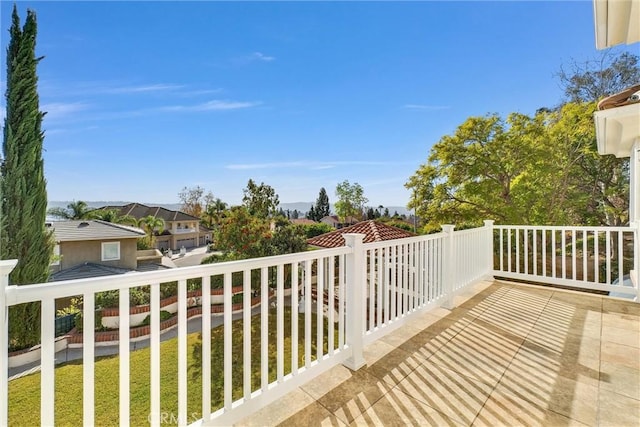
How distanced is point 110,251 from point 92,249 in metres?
0.85

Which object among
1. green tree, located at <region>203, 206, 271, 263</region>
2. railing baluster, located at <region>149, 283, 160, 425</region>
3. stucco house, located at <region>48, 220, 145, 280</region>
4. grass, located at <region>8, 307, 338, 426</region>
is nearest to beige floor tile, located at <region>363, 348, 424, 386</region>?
grass, located at <region>8, 307, 338, 426</region>

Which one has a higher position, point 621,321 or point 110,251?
point 621,321

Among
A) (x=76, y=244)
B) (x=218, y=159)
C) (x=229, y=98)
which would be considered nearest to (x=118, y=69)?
(x=229, y=98)

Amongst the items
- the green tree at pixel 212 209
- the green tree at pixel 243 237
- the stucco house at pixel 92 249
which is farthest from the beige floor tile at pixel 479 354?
the green tree at pixel 212 209

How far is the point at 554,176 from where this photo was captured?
9328 millimetres

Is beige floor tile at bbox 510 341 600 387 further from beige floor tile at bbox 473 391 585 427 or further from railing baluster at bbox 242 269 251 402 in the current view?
railing baluster at bbox 242 269 251 402

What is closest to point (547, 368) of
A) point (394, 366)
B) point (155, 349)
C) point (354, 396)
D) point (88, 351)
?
point (394, 366)

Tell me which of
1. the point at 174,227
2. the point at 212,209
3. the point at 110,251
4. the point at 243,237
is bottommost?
the point at 110,251

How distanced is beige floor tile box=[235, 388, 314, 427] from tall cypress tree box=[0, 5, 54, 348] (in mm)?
9327

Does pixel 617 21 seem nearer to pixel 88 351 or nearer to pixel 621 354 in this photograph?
pixel 621 354

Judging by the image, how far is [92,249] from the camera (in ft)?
52.7

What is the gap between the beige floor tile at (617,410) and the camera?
Result: 1.60 metres

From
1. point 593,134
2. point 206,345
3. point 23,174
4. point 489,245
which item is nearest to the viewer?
point 206,345

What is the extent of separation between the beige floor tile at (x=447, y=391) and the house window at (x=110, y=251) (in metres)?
19.6
